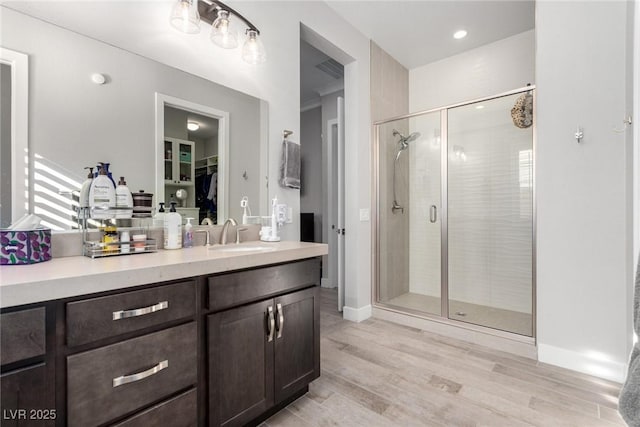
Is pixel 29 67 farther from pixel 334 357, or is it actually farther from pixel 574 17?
pixel 574 17

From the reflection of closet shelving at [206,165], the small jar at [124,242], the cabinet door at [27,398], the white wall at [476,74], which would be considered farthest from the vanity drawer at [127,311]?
the white wall at [476,74]

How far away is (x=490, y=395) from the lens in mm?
1768

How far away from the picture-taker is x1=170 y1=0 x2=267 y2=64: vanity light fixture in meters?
1.66

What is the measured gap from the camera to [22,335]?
81 centimetres

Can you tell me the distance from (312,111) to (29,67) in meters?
3.80

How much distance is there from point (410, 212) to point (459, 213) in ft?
1.84

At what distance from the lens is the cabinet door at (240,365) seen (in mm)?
1248

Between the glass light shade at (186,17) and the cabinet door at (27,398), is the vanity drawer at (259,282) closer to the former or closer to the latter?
the cabinet door at (27,398)

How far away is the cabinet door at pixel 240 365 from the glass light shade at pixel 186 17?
1599mm

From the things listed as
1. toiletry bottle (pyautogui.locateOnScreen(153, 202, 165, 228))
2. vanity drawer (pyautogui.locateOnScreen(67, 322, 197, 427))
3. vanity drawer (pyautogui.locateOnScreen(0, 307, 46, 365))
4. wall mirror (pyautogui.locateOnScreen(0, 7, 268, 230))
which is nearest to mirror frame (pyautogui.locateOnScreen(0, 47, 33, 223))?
wall mirror (pyautogui.locateOnScreen(0, 7, 268, 230))

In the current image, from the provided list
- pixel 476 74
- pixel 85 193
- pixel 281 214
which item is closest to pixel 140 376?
pixel 85 193

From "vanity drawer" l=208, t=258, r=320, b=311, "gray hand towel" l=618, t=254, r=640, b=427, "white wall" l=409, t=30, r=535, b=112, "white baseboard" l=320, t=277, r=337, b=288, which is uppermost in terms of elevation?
"white wall" l=409, t=30, r=535, b=112

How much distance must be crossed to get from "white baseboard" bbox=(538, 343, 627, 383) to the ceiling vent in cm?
336

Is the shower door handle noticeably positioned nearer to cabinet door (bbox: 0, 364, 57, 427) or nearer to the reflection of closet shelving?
the reflection of closet shelving
